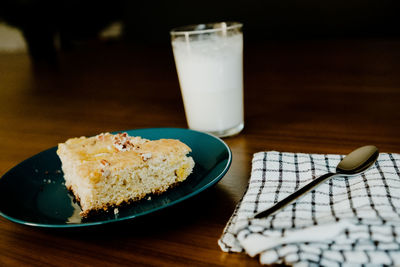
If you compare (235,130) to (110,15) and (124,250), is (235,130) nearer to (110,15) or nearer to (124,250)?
(124,250)

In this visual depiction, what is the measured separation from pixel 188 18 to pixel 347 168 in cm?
257

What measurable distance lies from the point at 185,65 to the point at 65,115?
0.59 meters

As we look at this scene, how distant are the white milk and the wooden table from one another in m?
0.07

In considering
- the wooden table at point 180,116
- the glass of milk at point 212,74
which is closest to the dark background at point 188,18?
the wooden table at point 180,116

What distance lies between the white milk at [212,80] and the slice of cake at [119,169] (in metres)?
0.23

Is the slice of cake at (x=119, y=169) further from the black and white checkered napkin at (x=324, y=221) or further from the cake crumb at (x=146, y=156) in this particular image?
the black and white checkered napkin at (x=324, y=221)

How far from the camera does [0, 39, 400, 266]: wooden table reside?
1.83ft

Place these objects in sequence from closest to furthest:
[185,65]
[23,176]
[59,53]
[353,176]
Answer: [353,176], [23,176], [185,65], [59,53]

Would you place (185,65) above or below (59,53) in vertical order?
above

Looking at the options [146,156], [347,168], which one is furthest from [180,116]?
[347,168]

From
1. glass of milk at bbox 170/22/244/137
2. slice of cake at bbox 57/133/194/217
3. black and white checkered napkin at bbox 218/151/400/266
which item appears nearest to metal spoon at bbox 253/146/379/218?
black and white checkered napkin at bbox 218/151/400/266

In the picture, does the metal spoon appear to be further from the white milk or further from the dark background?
the dark background

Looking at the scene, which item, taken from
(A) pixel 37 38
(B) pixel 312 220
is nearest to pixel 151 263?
(B) pixel 312 220

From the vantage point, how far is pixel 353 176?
0.63 meters
